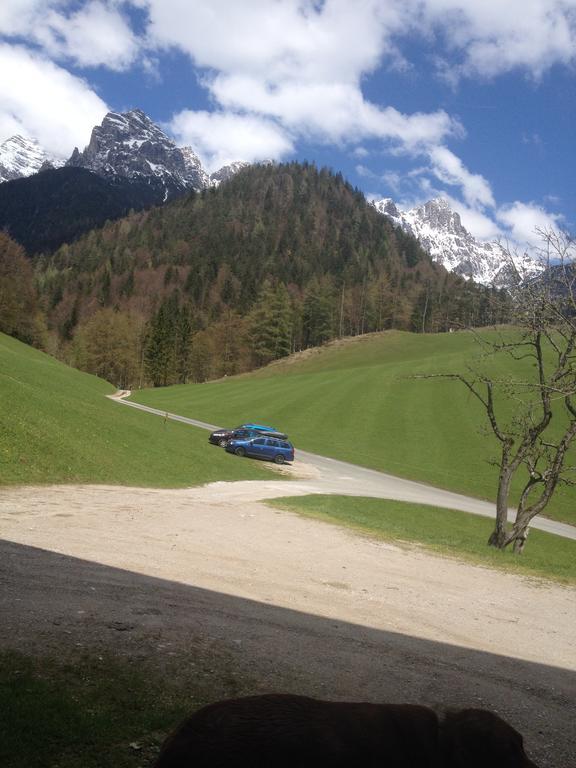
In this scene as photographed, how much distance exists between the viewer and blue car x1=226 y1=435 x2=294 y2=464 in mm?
34969

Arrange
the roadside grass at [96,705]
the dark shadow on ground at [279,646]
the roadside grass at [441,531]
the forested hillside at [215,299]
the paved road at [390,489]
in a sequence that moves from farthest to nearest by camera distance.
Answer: the forested hillside at [215,299] → the paved road at [390,489] → the roadside grass at [441,531] → the dark shadow on ground at [279,646] → the roadside grass at [96,705]

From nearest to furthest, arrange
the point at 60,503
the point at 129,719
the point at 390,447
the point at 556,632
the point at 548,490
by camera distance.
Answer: the point at 129,719
the point at 556,632
the point at 60,503
the point at 548,490
the point at 390,447

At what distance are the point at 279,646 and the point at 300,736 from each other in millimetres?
4334

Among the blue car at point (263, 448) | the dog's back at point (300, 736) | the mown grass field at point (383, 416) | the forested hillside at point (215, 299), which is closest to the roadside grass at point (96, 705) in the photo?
the dog's back at point (300, 736)

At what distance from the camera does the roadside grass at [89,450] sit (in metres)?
17.5

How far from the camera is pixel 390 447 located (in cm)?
4444

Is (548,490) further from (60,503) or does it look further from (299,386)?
(299,386)

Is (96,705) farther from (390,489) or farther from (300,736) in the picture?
(390,489)

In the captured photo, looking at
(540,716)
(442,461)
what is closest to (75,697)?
(540,716)

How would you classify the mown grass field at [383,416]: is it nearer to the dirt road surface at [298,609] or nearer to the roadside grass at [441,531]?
the roadside grass at [441,531]

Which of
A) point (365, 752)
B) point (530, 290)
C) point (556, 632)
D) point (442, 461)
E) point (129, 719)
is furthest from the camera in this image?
point (442, 461)

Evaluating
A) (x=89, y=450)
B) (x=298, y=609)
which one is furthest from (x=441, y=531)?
(x=89, y=450)

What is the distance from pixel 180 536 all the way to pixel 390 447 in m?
34.4

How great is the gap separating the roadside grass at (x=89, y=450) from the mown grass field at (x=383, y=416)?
38.9 feet
